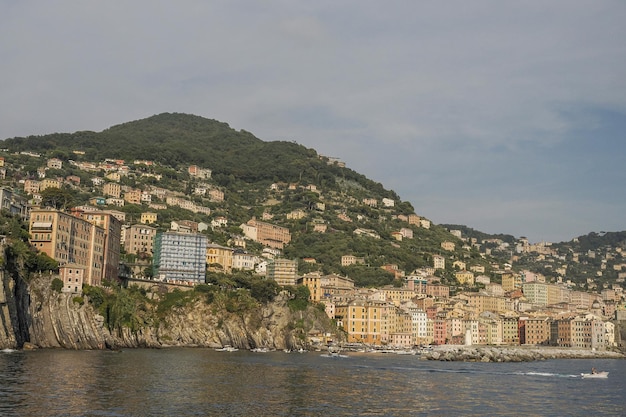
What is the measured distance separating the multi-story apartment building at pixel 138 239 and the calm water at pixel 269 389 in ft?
191

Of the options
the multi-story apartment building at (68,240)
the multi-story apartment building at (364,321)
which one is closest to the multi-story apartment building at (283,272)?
the multi-story apartment building at (364,321)

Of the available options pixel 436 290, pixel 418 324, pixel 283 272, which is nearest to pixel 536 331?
pixel 436 290

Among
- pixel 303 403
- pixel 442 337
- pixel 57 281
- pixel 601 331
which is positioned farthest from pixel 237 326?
pixel 601 331

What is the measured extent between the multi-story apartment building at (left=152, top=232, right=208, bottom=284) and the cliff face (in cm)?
1465

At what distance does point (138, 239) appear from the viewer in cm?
13525

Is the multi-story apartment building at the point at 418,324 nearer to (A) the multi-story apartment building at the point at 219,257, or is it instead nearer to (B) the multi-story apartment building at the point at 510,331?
(B) the multi-story apartment building at the point at 510,331

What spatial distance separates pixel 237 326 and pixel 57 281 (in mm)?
29144

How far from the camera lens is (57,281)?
8769 centimetres

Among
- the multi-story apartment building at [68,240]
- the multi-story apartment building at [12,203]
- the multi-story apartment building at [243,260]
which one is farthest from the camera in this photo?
the multi-story apartment building at [243,260]

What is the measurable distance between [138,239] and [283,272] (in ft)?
92.5

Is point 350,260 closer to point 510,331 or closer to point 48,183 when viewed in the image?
point 510,331

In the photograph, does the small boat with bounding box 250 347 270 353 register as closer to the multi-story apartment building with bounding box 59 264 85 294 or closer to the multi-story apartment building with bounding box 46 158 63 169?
the multi-story apartment building with bounding box 59 264 85 294

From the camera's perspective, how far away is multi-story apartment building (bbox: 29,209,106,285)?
91.4 metres

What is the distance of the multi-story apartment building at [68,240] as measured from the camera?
9144 cm
